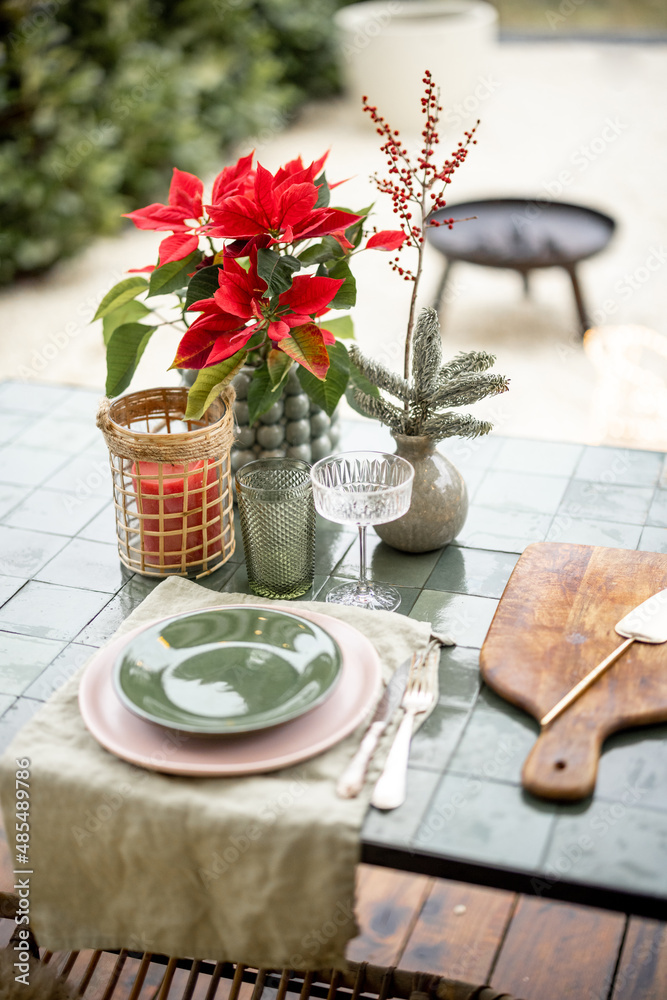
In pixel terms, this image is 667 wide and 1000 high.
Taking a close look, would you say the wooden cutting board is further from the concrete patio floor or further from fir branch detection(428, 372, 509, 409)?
the concrete patio floor

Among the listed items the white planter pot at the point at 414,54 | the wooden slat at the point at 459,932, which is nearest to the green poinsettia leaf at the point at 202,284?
the wooden slat at the point at 459,932

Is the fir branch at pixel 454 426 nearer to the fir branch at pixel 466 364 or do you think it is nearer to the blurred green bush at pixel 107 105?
the fir branch at pixel 466 364

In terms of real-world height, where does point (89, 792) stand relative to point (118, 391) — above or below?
below

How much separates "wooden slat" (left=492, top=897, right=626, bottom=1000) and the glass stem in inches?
24.3

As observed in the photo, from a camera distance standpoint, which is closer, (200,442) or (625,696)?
(625,696)

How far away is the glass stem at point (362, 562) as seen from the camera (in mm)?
1037

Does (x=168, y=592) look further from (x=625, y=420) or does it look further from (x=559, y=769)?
(x=625, y=420)

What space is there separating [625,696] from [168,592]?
1.62 feet

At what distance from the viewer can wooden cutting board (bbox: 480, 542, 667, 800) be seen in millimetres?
A: 822

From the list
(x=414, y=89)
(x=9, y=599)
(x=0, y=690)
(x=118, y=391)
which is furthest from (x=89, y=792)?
(x=414, y=89)

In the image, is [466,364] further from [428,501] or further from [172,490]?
[172,490]

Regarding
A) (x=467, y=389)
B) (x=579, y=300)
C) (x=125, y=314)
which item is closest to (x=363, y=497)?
(x=467, y=389)

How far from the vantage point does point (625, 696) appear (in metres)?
0.88

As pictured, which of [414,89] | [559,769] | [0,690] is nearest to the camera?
[559,769]
